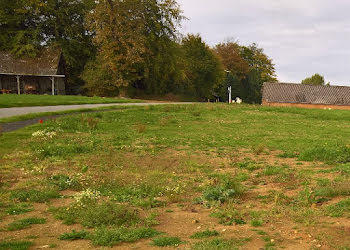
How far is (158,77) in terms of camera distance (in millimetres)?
47094

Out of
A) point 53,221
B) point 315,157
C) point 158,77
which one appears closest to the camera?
point 53,221

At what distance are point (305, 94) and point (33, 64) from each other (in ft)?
141

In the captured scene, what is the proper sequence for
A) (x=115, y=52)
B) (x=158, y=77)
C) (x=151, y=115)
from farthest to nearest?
(x=158, y=77) < (x=115, y=52) < (x=151, y=115)

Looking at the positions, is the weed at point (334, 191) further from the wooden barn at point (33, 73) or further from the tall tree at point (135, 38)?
the wooden barn at point (33, 73)

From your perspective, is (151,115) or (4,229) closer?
(4,229)

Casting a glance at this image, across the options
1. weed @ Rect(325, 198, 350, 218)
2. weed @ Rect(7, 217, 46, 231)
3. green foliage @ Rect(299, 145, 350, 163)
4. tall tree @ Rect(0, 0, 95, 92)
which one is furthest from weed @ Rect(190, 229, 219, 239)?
tall tree @ Rect(0, 0, 95, 92)

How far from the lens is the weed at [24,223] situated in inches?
214

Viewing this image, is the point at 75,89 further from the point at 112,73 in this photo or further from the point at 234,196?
the point at 234,196

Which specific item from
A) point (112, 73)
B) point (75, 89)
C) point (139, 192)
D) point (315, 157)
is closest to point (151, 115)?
point (315, 157)

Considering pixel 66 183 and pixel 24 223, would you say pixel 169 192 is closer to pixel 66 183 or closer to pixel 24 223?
pixel 66 183

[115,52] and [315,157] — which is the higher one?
[115,52]

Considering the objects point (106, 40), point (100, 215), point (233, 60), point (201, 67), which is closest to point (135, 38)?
point (106, 40)

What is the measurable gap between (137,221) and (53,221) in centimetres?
143

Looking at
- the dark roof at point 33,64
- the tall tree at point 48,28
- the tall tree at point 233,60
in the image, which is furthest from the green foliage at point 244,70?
the dark roof at point 33,64
